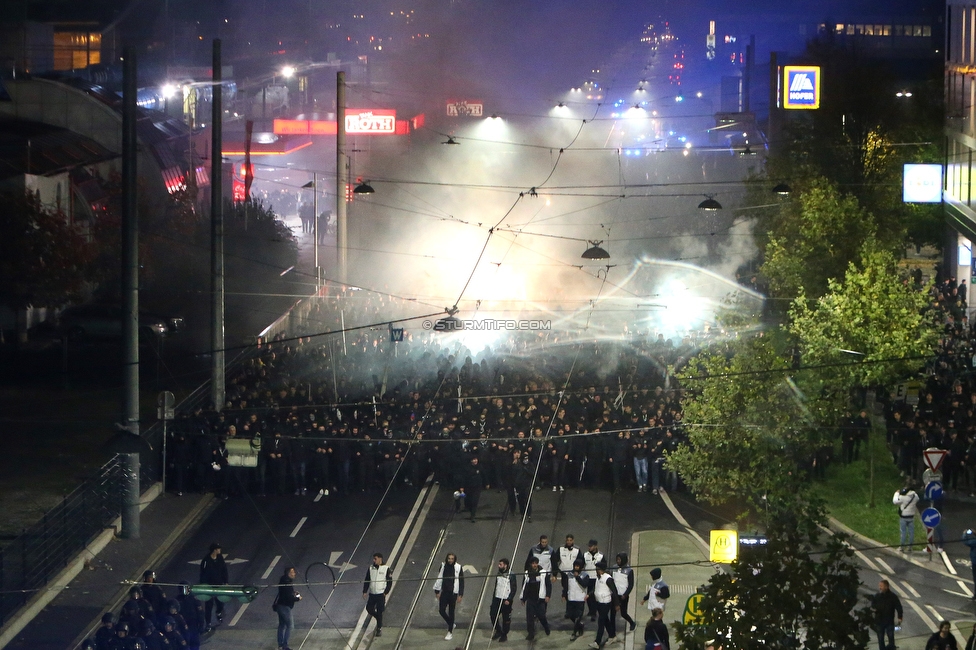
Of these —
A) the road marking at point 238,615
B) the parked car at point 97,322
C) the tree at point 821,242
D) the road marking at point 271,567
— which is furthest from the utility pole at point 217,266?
the tree at point 821,242

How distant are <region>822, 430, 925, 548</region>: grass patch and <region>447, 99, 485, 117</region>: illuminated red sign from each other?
48.0 m

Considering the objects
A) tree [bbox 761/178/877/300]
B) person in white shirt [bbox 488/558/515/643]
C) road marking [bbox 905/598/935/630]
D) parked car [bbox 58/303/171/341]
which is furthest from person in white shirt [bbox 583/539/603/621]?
parked car [bbox 58/303/171/341]

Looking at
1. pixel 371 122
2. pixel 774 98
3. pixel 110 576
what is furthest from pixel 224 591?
pixel 371 122

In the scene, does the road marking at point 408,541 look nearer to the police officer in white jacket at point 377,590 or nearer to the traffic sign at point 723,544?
the police officer in white jacket at point 377,590

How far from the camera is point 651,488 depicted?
2039 centimetres

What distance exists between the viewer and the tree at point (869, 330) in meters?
20.4

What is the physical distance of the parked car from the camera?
30438 millimetres

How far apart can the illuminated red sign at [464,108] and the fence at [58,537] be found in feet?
169

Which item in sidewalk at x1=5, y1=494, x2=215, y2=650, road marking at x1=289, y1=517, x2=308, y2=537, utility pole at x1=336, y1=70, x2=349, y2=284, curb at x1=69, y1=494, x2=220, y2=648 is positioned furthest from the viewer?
utility pole at x1=336, y1=70, x2=349, y2=284

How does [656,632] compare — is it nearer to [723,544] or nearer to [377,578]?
[723,544]

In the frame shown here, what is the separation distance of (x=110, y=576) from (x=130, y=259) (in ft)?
16.0

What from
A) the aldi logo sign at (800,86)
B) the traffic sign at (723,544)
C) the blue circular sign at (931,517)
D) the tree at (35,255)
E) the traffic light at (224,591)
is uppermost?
the aldi logo sign at (800,86)

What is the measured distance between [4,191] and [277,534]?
577 inches

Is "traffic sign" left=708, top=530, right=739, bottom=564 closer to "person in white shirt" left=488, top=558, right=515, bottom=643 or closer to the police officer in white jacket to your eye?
"person in white shirt" left=488, top=558, right=515, bottom=643
